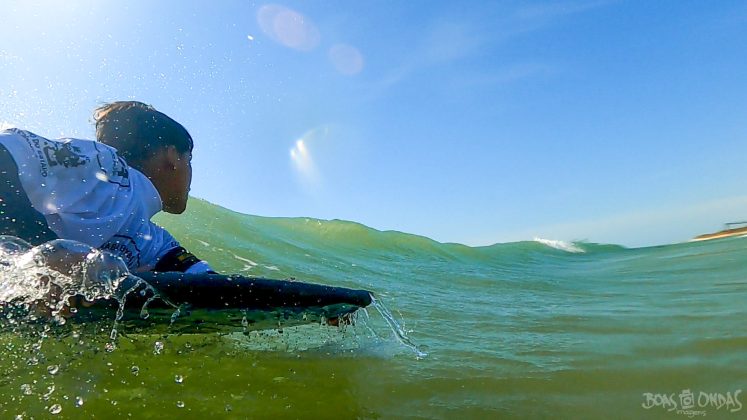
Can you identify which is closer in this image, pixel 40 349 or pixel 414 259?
pixel 40 349

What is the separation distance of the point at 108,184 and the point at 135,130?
69cm

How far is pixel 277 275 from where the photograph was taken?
6348mm

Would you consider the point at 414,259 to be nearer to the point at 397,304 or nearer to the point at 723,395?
the point at 397,304

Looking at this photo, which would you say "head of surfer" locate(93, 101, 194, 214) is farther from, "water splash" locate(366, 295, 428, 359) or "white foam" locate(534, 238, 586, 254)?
"white foam" locate(534, 238, 586, 254)

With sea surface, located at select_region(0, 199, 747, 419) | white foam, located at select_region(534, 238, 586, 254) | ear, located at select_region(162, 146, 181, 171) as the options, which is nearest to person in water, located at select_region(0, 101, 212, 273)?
ear, located at select_region(162, 146, 181, 171)

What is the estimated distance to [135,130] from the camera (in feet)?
9.70

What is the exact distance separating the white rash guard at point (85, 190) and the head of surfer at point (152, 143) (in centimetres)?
28

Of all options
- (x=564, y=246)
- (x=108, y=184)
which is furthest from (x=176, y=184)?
(x=564, y=246)

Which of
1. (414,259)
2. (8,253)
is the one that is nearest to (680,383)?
(8,253)

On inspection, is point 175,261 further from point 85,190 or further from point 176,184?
point 85,190

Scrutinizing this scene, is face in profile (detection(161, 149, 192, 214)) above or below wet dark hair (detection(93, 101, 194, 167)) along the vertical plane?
below

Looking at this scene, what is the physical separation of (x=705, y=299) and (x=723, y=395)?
2.46 metres

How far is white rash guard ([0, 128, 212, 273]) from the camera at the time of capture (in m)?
2.05

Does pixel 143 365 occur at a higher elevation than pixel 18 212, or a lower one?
lower
